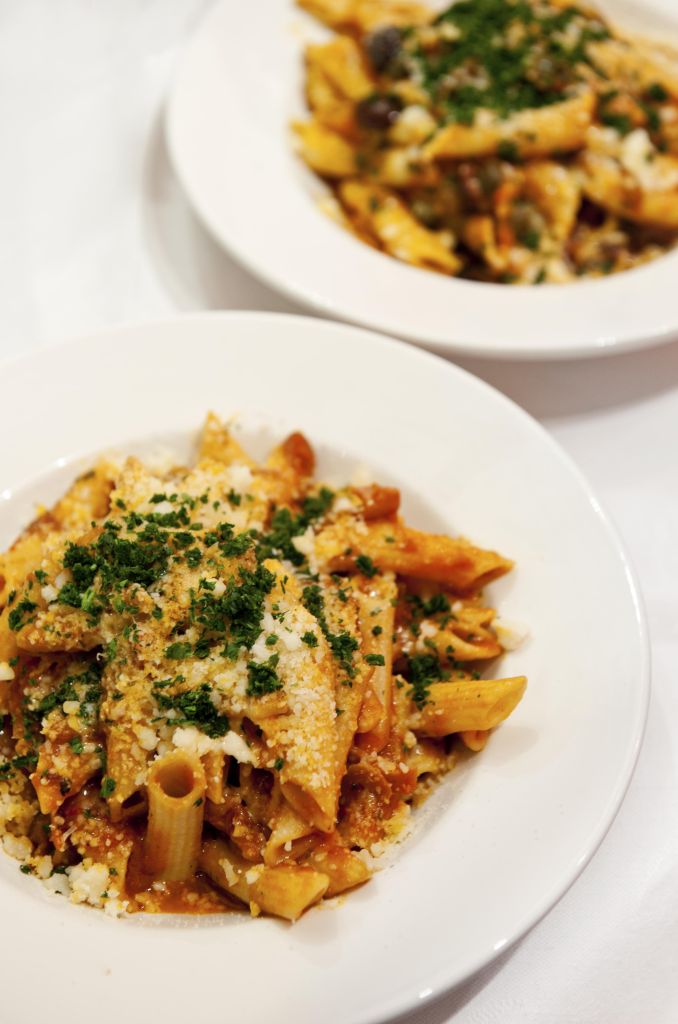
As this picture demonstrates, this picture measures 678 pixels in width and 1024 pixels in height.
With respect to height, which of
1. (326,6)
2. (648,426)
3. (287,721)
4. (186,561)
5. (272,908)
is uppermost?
(326,6)

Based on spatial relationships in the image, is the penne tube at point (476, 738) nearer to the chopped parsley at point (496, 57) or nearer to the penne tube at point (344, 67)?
the chopped parsley at point (496, 57)

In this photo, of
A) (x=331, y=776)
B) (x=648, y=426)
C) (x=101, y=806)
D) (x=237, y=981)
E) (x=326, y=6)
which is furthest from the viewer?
(x=326, y=6)

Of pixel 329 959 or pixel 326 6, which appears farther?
pixel 326 6

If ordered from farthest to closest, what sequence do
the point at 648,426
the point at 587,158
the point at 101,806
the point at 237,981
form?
the point at 587,158, the point at 648,426, the point at 101,806, the point at 237,981

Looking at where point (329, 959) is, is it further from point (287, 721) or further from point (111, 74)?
point (111, 74)

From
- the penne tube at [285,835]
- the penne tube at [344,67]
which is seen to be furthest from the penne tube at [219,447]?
the penne tube at [344,67]

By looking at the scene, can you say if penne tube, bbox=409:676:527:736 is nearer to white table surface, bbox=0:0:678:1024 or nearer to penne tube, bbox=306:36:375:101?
white table surface, bbox=0:0:678:1024

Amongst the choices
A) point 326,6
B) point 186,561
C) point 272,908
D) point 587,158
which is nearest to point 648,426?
point 587,158
